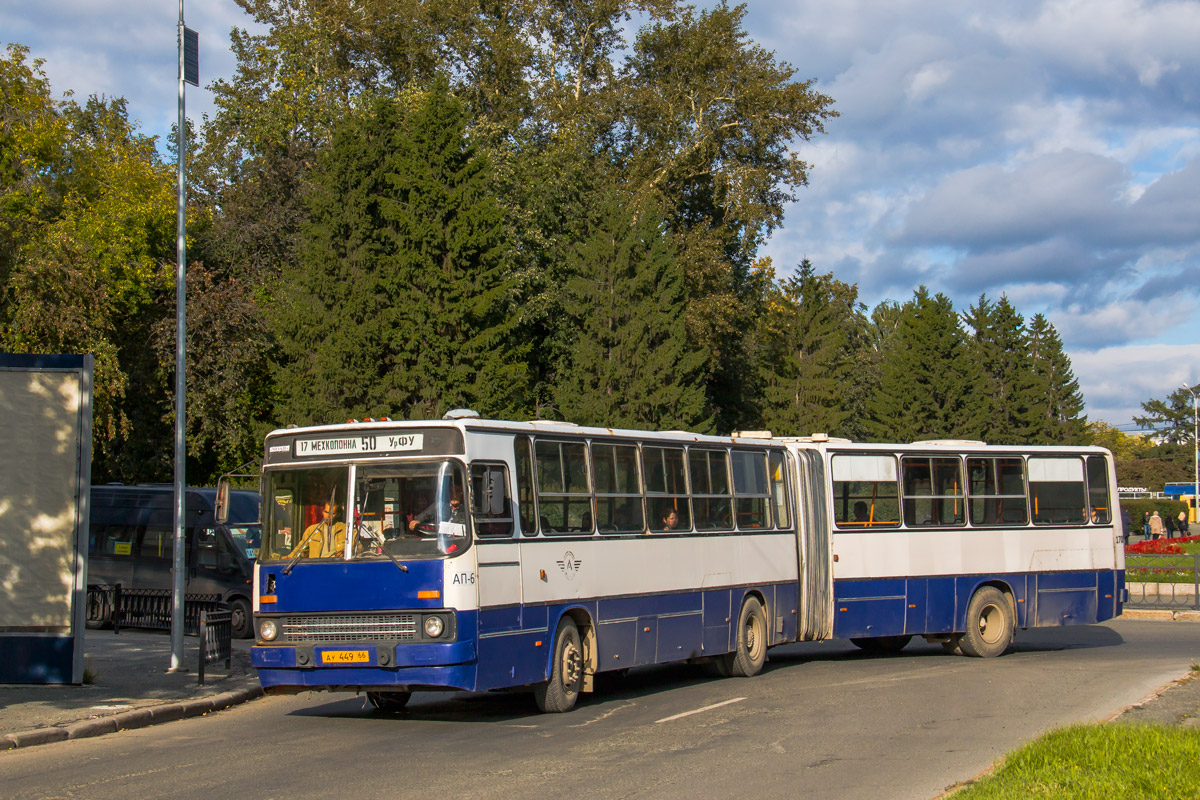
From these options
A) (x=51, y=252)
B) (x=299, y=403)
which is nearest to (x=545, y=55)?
(x=299, y=403)

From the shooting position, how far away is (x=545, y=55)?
52.7 metres

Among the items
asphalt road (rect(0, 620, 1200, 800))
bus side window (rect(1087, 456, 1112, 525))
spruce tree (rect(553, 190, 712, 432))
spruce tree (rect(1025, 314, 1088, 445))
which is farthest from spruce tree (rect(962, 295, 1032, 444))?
asphalt road (rect(0, 620, 1200, 800))

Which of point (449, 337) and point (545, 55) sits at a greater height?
point (545, 55)

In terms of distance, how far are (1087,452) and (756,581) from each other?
7124 millimetres

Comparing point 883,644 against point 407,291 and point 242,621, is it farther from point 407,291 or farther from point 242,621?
point 407,291

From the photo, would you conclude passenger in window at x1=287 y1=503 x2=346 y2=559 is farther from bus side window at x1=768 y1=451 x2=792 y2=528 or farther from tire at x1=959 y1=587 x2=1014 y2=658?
tire at x1=959 y1=587 x2=1014 y2=658

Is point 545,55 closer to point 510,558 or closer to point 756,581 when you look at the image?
point 756,581

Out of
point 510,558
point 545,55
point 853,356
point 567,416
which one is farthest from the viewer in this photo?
point 853,356

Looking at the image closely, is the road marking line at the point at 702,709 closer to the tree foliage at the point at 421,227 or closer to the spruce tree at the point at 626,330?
the tree foliage at the point at 421,227

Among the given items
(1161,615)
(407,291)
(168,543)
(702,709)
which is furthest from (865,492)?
(407,291)

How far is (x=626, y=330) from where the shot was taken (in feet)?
162

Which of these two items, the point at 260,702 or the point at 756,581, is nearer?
the point at 260,702

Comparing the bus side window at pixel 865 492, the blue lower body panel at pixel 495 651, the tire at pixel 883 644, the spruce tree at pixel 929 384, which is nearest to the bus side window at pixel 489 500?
the blue lower body panel at pixel 495 651

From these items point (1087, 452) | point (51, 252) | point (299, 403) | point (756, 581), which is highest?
point (51, 252)
